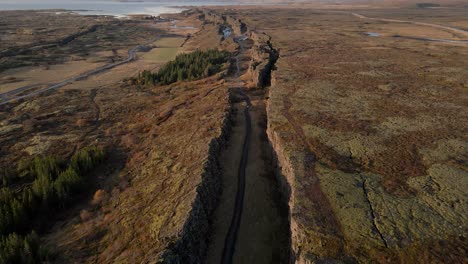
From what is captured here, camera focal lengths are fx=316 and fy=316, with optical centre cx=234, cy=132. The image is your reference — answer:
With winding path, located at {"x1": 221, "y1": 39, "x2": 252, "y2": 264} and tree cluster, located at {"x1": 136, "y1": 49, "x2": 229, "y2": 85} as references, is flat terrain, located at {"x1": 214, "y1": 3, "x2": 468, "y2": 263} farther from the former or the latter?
tree cluster, located at {"x1": 136, "y1": 49, "x2": 229, "y2": 85}

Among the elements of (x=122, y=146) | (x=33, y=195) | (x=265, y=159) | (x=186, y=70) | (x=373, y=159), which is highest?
(x=186, y=70)

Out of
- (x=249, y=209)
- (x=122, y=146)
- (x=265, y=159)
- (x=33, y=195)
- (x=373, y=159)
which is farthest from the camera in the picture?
(x=122, y=146)

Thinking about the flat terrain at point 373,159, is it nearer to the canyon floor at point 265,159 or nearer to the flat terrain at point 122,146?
the canyon floor at point 265,159

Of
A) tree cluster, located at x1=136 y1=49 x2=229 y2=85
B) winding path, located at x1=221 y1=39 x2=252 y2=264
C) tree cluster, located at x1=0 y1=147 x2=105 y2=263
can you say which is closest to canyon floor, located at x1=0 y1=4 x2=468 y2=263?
winding path, located at x1=221 y1=39 x2=252 y2=264

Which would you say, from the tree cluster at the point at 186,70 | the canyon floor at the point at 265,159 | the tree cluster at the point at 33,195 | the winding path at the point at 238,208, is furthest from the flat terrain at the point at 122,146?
the tree cluster at the point at 186,70

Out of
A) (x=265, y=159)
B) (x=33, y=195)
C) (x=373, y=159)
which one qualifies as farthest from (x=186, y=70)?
(x=373, y=159)

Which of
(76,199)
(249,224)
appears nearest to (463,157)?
(249,224)

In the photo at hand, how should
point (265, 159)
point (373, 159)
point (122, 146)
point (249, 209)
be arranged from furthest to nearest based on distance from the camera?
point (122, 146) → point (265, 159) → point (373, 159) → point (249, 209)

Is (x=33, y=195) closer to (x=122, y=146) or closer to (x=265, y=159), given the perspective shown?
(x=122, y=146)
